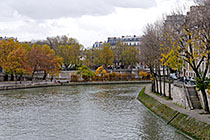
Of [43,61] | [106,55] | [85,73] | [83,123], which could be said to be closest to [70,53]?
[106,55]

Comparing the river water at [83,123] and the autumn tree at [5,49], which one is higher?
the autumn tree at [5,49]

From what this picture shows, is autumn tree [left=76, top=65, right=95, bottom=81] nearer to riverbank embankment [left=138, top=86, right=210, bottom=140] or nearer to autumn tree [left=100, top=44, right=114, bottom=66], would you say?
autumn tree [left=100, top=44, right=114, bottom=66]

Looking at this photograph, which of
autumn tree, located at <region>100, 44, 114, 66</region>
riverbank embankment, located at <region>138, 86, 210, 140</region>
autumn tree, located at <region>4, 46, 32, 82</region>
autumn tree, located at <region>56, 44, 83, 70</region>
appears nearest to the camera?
riverbank embankment, located at <region>138, 86, 210, 140</region>

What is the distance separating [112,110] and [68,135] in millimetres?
15228

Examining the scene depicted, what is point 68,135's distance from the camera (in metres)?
28.9

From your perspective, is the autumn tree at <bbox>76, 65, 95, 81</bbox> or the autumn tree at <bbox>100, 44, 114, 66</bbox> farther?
the autumn tree at <bbox>100, 44, 114, 66</bbox>

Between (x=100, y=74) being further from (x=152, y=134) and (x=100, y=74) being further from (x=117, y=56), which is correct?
(x=152, y=134)

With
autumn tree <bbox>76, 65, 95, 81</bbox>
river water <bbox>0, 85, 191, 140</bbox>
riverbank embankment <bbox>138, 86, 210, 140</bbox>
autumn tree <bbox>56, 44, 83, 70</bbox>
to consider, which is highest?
autumn tree <bbox>56, 44, 83, 70</bbox>

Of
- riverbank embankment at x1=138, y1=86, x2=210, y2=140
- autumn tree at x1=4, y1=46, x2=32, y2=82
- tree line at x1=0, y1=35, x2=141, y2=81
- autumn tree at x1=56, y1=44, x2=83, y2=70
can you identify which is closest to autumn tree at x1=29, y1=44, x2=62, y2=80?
tree line at x1=0, y1=35, x2=141, y2=81

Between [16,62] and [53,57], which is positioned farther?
[53,57]

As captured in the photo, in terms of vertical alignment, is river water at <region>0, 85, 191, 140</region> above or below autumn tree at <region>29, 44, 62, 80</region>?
below

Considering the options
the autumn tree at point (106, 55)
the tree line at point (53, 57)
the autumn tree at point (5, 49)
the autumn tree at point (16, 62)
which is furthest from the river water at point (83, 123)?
the autumn tree at point (106, 55)

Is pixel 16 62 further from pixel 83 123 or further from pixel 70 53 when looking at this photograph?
pixel 83 123

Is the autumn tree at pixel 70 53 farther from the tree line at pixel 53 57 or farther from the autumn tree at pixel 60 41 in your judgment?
the autumn tree at pixel 60 41
